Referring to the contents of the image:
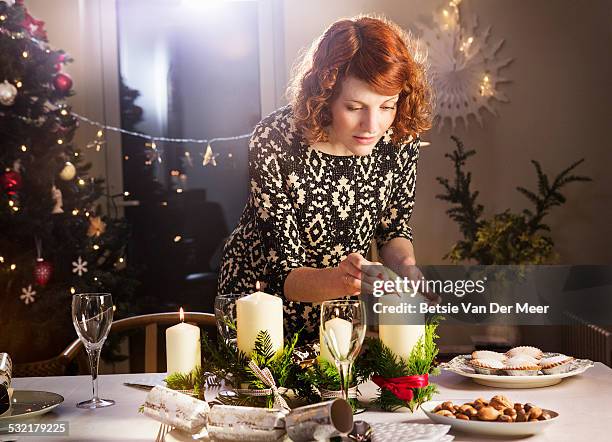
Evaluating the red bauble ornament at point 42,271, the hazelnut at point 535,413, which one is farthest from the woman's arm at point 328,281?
the red bauble ornament at point 42,271

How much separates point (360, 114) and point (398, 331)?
1.94 ft

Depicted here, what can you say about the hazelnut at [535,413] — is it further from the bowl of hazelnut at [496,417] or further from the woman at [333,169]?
the woman at [333,169]

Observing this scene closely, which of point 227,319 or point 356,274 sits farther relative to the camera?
point 356,274

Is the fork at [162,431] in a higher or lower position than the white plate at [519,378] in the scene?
lower

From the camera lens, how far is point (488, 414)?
1.18 m

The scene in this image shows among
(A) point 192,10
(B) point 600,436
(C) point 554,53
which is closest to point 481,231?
(C) point 554,53

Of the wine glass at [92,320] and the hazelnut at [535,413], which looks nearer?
Answer: the hazelnut at [535,413]

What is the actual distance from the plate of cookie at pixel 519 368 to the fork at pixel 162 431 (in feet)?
1.80

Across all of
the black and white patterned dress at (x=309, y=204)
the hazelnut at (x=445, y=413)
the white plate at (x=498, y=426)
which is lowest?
the white plate at (x=498, y=426)

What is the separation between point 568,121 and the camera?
4.10m

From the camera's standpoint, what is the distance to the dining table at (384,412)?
48.8 inches

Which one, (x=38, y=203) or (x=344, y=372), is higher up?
(x=38, y=203)

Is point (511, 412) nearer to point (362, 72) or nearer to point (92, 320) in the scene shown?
point (92, 320)

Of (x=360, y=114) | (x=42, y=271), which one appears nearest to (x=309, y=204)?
(x=360, y=114)
